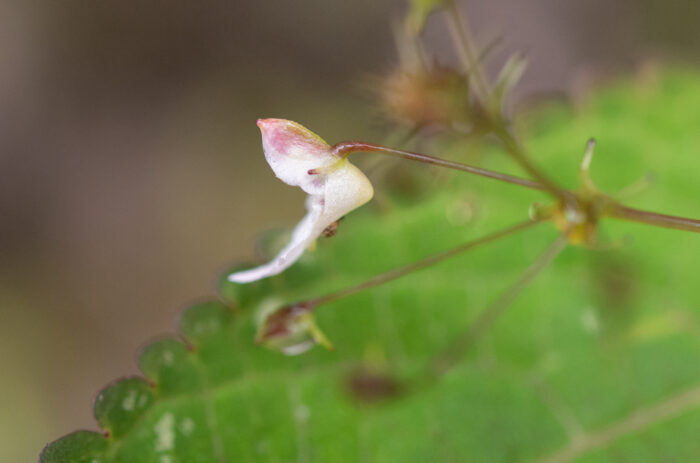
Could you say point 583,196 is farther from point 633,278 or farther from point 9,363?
point 9,363

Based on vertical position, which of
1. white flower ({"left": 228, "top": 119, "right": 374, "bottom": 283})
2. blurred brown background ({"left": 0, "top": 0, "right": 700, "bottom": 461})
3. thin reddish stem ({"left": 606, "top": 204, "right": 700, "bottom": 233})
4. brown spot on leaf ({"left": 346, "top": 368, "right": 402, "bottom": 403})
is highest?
blurred brown background ({"left": 0, "top": 0, "right": 700, "bottom": 461})

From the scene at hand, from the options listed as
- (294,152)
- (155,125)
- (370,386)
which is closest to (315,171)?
(294,152)

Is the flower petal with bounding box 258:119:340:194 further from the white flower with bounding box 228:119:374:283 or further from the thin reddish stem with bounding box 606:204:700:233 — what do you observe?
the thin reddish stem with bounding box 606:204:700:233

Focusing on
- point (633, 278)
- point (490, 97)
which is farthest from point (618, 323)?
point (490, 97)

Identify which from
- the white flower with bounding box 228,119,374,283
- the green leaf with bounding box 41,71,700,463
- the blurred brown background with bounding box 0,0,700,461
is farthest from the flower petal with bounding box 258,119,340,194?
the blurred brown background with bounding box 0,0,700,461

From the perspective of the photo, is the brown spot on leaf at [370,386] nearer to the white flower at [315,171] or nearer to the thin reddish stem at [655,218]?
the white flower at [315,171]
